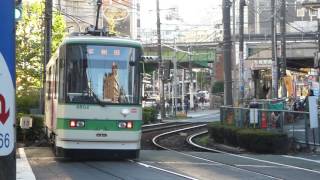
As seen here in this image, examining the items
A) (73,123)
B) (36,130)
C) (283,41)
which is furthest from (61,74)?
(283,41)

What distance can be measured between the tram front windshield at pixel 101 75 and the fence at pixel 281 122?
25.9 feet

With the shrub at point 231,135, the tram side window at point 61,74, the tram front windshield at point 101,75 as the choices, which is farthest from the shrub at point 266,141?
the tram side window at point 61,74

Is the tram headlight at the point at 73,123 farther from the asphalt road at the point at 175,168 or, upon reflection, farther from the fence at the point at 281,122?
the fence at the point at 281,122

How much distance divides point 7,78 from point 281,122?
19638mm

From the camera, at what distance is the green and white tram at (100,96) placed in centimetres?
1571

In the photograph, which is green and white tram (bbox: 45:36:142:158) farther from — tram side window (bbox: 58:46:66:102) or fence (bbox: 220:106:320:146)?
fence (bbox: 220:106:320:146)

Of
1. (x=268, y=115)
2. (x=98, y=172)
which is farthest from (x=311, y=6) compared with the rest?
(x=98, y=172)

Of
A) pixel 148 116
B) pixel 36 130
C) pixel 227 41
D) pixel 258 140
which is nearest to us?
pixel 258 140

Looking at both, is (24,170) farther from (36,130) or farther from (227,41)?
(227,41)

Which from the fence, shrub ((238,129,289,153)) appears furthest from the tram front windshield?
the fence

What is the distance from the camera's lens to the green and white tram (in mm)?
15711

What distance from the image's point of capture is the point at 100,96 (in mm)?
15805

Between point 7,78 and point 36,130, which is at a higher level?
point 7,78

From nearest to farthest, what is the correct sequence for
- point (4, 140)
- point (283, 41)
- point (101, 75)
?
point (4, 140)
point (101, 75)
point (283, 41)
